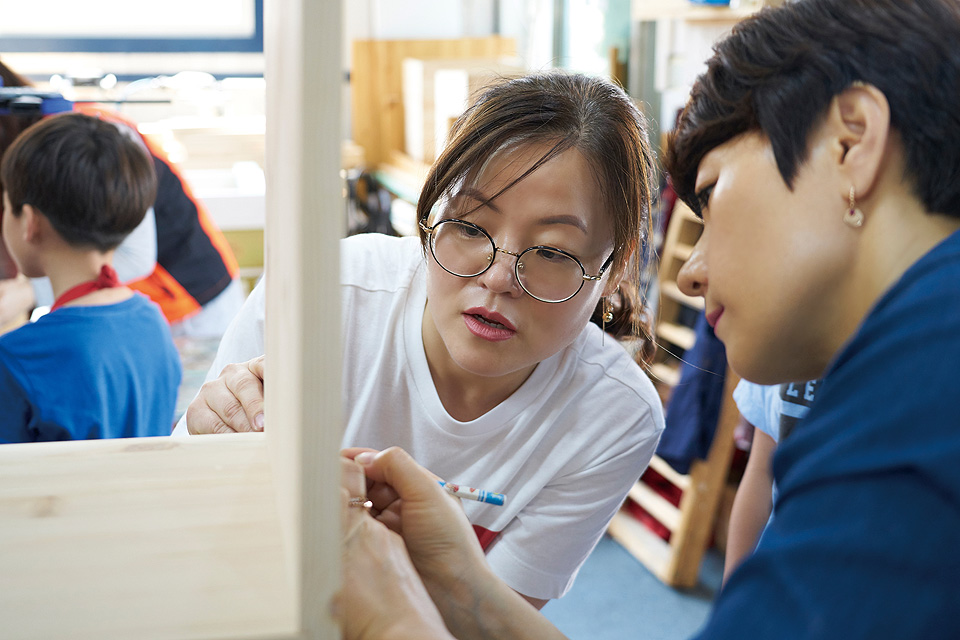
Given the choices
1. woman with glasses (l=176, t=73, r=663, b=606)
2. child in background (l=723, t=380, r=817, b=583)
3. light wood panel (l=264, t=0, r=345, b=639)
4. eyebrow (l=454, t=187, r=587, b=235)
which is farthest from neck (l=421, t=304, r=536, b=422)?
light wood panel (l=264, t=0, r=345, b=639)

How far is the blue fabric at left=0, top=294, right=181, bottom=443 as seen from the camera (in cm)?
156

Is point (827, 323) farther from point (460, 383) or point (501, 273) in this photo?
point (460, 383)

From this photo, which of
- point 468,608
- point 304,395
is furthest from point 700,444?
point 304,395

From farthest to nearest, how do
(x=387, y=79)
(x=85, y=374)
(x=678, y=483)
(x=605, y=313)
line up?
(x=387, y=79) → (x=678, y=483) → (x=85, y=374) → (x=605, y=313)

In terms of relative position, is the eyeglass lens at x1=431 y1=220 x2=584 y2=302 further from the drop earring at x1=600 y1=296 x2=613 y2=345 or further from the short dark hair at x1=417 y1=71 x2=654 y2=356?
the drop earring at x1=600 y1=296 x2=613 y2=345

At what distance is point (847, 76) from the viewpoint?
68 cm

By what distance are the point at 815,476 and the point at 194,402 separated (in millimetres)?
717

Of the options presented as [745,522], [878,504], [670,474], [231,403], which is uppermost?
[878,504]

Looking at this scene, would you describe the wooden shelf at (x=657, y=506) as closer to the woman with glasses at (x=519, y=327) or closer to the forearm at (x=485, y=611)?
the woman with glasses at (x=519, y=327)

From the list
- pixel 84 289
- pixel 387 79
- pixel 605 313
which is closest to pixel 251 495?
pixel 605 313

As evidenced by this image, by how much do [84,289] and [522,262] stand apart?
3.58 ft

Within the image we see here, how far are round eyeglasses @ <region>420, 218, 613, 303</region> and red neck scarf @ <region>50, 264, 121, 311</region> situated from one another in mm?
969

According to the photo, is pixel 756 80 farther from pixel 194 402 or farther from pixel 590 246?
pixel 194 402

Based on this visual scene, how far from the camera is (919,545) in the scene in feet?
1.55
